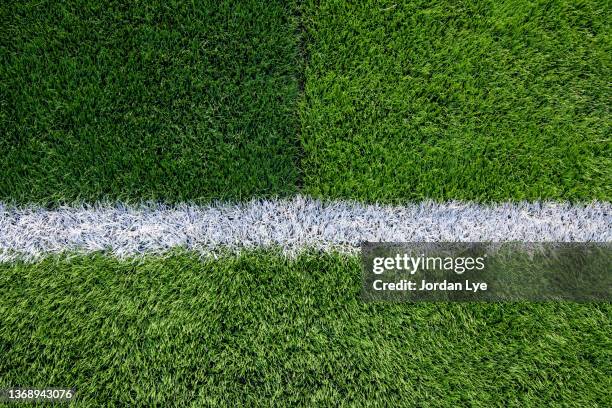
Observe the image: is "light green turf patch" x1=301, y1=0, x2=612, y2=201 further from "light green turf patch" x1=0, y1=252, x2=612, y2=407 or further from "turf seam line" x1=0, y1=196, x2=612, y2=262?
"light green turf patch" x1=0, y1=252, x2=612, y2=407

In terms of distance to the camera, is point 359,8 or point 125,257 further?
point 359,8

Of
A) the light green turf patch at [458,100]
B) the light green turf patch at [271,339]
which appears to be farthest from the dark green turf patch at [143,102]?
the light green turf patch at [271,339]

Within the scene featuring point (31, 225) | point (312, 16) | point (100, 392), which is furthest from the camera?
point (312, 16)

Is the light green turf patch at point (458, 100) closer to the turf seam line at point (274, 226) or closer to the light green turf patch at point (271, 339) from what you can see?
the turf seam line at point (274, 226)

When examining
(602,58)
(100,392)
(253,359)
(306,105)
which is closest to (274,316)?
(253,359)

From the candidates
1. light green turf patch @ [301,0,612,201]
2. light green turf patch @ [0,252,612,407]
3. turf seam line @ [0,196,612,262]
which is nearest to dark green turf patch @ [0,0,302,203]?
turf seam line @ [0,196,612,262]

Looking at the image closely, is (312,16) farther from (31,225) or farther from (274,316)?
(31,225)

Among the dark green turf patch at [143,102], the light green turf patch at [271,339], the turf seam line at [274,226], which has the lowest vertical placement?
the light green turf patch at [271,339]

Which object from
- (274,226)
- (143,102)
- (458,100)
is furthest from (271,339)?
(458,100)
